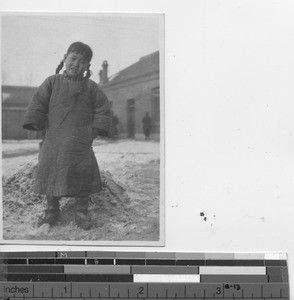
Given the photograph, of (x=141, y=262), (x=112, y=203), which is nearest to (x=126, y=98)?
(x=112, y=203)

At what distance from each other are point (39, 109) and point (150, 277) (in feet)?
1.86

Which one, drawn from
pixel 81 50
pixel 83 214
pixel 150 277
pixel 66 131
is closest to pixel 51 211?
pixel 83 214

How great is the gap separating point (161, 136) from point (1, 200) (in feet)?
1.60

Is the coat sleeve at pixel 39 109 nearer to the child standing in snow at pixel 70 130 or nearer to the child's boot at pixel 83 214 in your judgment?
the child standing in snow at pixel 70 130

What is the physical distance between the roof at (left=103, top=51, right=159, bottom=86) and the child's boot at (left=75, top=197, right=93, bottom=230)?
1.13ft

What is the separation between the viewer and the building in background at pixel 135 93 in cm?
125

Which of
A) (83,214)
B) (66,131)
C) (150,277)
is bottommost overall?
(150,277)

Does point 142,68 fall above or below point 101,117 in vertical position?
above

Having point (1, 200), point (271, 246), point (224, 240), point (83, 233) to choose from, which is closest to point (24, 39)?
point (1, 200)

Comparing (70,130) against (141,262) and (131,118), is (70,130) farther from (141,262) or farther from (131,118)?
(141,262)

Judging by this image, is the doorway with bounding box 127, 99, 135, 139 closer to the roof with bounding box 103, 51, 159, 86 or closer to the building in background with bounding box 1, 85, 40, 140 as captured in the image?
the roof with bounding box 103, 51, 159, 86

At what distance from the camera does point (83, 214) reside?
4.16ft

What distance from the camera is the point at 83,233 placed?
127 cm

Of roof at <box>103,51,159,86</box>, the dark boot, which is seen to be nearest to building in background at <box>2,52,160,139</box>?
roof at <box>103,51,159,86</box>
